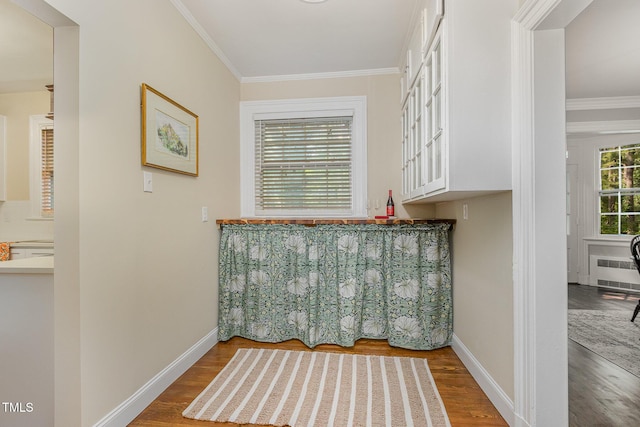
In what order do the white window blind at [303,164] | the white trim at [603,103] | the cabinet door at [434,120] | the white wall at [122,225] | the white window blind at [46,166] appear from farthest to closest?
the white trim at [603,103] → the white window blind at [303,164] → the white window blind at [46,166] → the cabinet door at [434,120] → the white wall at [122,225]

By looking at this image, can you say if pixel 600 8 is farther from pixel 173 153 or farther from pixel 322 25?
pixel 173 153

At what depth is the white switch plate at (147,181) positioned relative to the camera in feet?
5.95

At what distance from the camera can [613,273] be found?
460 cm

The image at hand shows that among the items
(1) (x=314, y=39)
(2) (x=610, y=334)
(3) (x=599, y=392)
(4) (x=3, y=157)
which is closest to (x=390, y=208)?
(1) (x=314, y=39)

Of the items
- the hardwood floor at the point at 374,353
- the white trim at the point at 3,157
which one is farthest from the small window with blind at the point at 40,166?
the hardwood floor at the point at 374,353

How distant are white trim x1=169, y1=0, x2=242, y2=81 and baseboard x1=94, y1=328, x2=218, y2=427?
2405mm

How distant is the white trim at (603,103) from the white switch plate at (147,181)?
4689mm

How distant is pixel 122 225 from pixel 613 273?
20.3 feet

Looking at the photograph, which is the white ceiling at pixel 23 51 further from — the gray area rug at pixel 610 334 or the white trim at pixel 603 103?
the white trim at pixel 603 103

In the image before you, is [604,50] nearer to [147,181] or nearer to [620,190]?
[620,190]

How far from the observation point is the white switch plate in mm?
1814

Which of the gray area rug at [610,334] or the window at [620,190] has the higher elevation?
the window at [620,190]

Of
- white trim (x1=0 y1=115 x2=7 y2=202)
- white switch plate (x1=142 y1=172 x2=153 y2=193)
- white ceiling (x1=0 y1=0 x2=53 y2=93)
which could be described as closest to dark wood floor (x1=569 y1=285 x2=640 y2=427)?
white switch plate (x1=142 y1=172 x2=153 y2=193)

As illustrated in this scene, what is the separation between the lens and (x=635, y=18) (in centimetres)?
224
